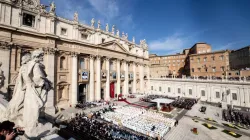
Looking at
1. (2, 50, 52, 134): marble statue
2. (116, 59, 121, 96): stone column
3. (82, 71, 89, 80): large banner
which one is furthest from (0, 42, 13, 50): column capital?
(116, 59, 121, 96): stone column

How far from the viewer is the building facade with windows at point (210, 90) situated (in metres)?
25.8

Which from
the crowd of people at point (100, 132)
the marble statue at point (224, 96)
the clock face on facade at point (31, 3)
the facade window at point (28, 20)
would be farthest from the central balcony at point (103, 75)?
the marble statue at point (224, 96)

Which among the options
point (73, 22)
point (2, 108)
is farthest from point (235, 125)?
point (73, 22)

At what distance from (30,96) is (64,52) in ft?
67.1

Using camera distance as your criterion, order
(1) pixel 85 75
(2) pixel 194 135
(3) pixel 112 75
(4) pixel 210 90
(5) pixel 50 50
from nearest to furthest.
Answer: (2) pixel 194 135 < (5) pixel 50 50 < (1) pixel 85 75 < (4) pixel 210 90 < (3) pixel 112 75

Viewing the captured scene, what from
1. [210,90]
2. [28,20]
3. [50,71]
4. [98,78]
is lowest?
[210,90]

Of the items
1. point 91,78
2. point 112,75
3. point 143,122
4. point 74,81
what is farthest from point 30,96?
point 112,75

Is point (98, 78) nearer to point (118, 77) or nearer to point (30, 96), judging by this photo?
point (118, 77)

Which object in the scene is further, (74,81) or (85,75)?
(85,75)

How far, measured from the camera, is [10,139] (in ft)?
7.97

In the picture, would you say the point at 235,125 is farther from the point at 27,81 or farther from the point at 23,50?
the point at 23,50

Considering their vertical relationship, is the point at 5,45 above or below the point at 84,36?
below

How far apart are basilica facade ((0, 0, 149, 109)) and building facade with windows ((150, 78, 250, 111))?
47.6 ft

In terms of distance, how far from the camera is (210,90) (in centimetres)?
3084
